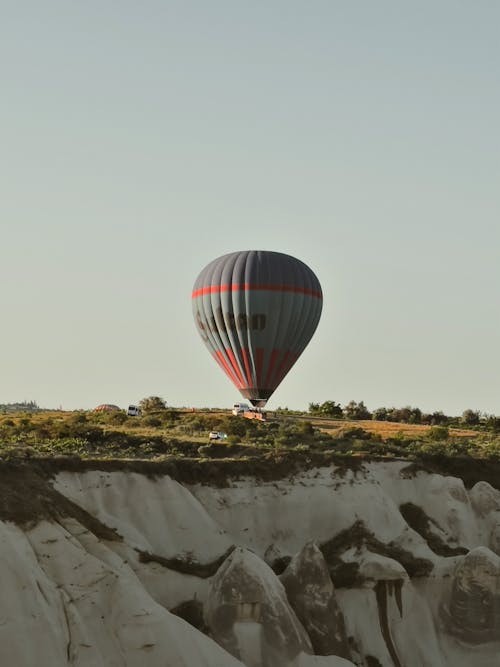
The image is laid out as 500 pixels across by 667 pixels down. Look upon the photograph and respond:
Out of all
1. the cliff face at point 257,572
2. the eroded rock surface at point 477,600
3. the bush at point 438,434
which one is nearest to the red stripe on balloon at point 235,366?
the bush at point 438,434

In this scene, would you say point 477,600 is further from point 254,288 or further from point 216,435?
point 254,288

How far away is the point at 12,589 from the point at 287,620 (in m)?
10.3

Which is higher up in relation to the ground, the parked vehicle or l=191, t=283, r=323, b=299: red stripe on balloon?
l=191, t=283, r=323, b=299: red stripe on balloon

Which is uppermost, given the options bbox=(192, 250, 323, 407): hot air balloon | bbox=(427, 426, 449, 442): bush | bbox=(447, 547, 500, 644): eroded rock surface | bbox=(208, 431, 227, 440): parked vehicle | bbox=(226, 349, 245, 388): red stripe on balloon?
bbox=(192, 250, 323, 407): hot air balloon

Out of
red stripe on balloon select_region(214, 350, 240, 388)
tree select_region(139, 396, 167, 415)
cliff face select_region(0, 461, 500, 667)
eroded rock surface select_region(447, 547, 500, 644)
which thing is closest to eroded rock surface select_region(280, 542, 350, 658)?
cliff face select_region(0, 461, 500, 667)

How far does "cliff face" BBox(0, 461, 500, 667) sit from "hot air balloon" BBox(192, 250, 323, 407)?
1228 inches

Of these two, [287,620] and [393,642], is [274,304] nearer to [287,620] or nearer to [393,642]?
[393,642]

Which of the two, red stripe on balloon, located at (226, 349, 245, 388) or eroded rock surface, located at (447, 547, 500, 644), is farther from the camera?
red stripe on balloon, located at (226, 349, 245, 388)

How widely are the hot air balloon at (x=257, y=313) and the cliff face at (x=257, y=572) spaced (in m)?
31.2

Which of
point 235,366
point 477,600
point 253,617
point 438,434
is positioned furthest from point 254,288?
point 253,617

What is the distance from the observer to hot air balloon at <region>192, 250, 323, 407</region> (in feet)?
261

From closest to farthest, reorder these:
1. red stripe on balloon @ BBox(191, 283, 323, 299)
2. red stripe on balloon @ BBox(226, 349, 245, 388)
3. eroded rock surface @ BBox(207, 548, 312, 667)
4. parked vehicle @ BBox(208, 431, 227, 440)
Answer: eroded rock surface @ BBox(207, 548, 312, 667) → parked vehicle @ BBox(208, 431, 227, 440) → red stripe on balloon @ BBox(191, 283, 323, 299) → red stripe on balloon @ BBox(226, 349, 245, 388)

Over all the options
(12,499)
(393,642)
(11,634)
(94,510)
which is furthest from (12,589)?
(393,642)

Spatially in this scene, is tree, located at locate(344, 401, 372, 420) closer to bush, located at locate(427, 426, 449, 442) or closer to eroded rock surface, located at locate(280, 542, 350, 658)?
bush, located at locate(427, 426, 449, 442)
